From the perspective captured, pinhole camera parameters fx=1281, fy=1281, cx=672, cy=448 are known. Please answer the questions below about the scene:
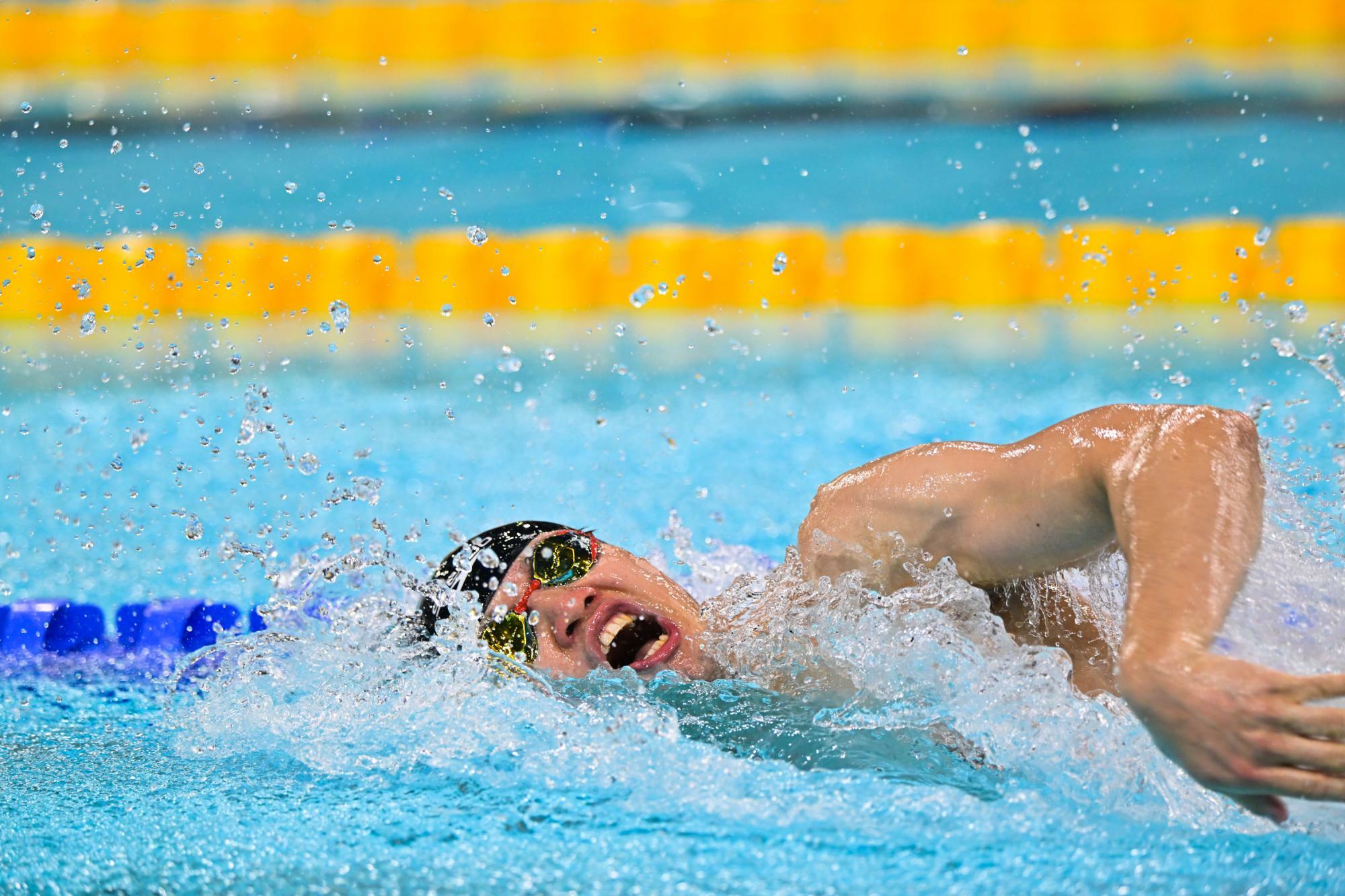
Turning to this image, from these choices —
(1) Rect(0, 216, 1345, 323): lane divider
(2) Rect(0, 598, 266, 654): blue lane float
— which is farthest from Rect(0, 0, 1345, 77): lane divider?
(2) Rect(0, 598, 266, 654): blue lane float

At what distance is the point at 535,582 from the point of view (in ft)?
5.11

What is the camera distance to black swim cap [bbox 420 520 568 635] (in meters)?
1.55

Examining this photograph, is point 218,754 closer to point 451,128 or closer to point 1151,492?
point 1151,492

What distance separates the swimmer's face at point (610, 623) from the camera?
4.97ft

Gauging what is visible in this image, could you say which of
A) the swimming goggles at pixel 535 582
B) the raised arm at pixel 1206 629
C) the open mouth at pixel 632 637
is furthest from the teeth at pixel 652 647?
the raised arm at pixel 1206 629

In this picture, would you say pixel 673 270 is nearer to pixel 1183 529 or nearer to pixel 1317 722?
pixel 1183 529

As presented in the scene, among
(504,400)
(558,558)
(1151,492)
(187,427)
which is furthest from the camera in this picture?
(504,400)

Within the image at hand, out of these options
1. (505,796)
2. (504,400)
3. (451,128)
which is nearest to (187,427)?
(504,400)

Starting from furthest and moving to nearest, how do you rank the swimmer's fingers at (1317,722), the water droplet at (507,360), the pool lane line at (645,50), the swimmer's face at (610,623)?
1. the pool lane line at (645,50)
2. the water droplet at (507,360)
3. the swimmer's face at (610,623)
4. the swimmer's fingers at (1317,722)

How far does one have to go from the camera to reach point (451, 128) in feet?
16.2

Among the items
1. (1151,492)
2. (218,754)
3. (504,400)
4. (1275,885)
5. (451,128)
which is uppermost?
(451,128)

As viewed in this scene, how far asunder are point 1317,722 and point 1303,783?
4 centimetres

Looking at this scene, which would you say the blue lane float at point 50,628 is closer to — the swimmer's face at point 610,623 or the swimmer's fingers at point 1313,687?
the swimmer's face at point 610,623

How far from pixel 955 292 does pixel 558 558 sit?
8.59 feet
